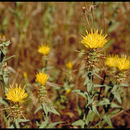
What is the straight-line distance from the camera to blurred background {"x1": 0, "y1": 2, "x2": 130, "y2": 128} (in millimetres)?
3303

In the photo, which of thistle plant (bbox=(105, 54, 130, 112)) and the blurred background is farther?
the blurred background

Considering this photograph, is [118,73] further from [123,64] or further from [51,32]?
[51,32]

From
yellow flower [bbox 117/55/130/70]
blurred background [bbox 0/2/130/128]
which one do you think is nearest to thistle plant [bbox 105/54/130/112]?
yellow flower [bbox 117/55/130/70]

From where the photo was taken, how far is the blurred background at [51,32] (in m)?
3.30

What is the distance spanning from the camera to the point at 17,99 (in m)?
1.65

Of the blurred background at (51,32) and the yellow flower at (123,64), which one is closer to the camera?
the yellow flower at (123,64)

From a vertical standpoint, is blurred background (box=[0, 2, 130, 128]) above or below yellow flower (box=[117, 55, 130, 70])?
above

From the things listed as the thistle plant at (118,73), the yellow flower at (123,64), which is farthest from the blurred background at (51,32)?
the yellow flower at (123,64)

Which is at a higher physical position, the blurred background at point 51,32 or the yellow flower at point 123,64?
the blurred background at point 51,32

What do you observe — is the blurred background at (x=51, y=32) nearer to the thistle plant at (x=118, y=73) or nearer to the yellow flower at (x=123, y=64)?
the thistle plant at (x=118, y=73)

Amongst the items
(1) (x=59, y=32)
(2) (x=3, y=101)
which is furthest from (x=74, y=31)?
(2) (x=3, y=101)

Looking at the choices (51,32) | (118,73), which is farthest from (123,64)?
(51,32)

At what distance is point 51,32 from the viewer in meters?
3.63

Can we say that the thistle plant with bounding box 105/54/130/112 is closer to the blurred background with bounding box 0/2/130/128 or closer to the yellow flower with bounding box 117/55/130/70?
the yellow flower with bounding box 117/55/130/70
